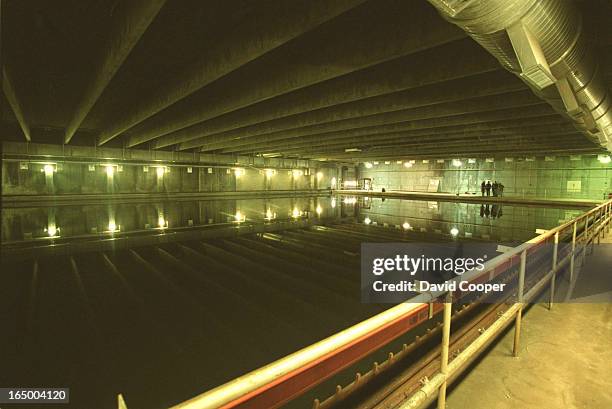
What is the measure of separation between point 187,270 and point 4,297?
8.36 ft

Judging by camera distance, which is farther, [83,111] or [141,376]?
[83,111]

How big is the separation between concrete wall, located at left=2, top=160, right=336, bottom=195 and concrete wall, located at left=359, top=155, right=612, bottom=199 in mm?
11750

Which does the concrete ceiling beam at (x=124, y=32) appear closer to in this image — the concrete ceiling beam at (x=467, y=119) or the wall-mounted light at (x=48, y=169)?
the concrete ceiling beam at (x=467, y=119)

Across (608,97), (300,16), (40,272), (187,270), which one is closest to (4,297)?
(40,272)

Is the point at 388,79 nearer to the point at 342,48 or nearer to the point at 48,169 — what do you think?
the point at 342,48

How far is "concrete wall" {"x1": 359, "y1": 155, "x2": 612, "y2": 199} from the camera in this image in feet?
71.9

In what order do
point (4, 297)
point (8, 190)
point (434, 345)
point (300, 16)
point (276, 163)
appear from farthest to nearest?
point (276, 163)
point (8, 190)
point (4, 297)
point (300, 16)
point (434, 345)

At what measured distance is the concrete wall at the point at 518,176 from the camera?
21.9 metres

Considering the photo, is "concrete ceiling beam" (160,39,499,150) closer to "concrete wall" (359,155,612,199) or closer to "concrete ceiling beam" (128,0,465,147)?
"concrete ceiling beam" (128,0,465,147)

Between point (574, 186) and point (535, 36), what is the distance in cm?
2637

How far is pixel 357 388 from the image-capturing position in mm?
2414

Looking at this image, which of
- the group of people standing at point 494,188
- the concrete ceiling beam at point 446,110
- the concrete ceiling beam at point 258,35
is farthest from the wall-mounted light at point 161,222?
the group of people standing at point 494,188

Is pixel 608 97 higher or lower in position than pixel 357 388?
higher

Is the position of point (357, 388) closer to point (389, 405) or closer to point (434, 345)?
point (389, 405)
